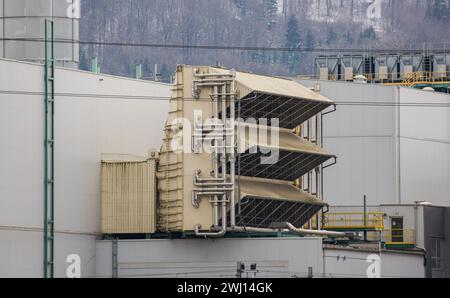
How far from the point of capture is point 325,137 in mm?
90062

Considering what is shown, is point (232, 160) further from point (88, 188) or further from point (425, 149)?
point (425, 149)

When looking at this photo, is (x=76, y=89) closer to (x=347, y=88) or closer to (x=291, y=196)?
(x=291, y=196)

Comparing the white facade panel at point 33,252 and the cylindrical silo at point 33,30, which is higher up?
the cylindrical silo at point 33,30

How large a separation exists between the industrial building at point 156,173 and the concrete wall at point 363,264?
0.28 feet

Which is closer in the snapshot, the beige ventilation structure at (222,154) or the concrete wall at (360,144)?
the beige ventilation structure at (222,154)

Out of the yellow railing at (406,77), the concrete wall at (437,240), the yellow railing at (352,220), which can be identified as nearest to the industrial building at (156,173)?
the concrete wall at (437,240)

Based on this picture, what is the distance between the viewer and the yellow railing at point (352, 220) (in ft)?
274

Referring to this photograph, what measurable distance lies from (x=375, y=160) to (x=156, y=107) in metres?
18.6

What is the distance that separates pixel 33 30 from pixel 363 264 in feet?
64.6

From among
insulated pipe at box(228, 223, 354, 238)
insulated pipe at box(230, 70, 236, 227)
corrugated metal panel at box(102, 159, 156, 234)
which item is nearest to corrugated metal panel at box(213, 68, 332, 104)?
insulated pipe at box(230, 70, 236, 227)

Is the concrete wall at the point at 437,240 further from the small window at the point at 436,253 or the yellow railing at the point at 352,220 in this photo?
the yellow railing at the point at 352,220

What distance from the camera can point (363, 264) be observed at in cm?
7300


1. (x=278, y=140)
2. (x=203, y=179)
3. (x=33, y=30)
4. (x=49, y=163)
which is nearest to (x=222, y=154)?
(x=203, y=179)
